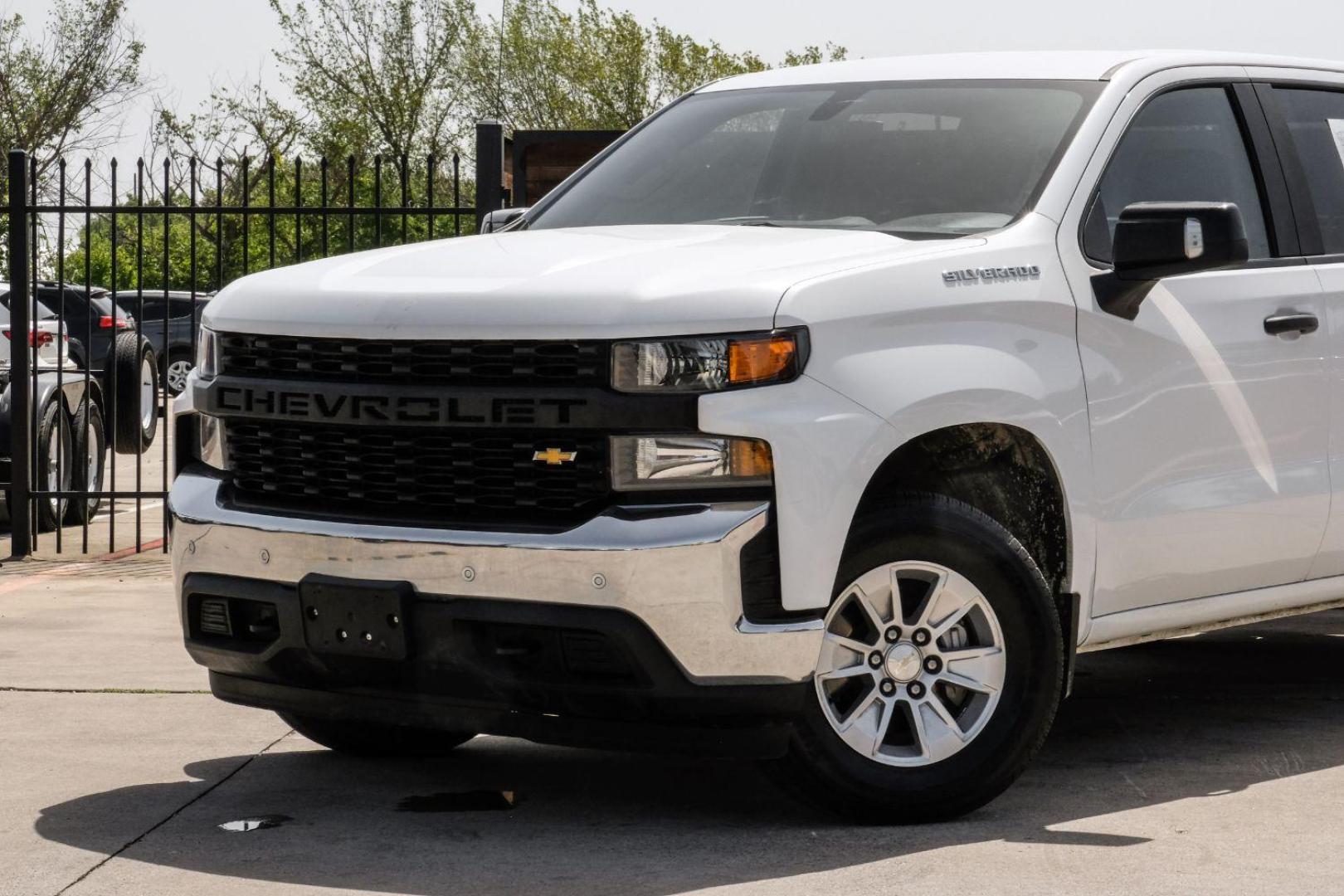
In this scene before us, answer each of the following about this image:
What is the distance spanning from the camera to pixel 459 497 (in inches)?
186

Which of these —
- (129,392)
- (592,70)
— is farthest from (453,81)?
(129,392)

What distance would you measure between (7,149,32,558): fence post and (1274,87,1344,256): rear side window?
6.75 m

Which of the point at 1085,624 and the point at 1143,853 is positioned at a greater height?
the point at 1085,624

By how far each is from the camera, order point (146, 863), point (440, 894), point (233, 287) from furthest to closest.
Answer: point (233, 287) → point (146, 863) → point (440, 894)

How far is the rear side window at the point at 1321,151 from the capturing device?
20.2 ft

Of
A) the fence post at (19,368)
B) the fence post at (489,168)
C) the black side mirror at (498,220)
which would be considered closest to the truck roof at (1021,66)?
the black side mirror at (498,220)

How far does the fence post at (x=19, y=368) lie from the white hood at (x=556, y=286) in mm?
5767

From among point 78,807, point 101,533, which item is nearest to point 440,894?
point 78,807

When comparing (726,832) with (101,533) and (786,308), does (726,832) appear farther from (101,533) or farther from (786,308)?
(101,533)

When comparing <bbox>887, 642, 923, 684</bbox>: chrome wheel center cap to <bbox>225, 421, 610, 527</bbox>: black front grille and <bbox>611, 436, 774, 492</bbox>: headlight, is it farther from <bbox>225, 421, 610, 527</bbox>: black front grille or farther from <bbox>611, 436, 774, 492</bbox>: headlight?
<bbox>225, 421, 610, 527</bbox>: black front grille

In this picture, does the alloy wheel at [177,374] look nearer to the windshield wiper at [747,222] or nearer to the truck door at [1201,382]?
the windshield wiper at [747,222]

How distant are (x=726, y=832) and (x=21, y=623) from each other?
4636 millimetres

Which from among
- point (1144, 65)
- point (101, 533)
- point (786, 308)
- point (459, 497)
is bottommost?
point (101, 533)

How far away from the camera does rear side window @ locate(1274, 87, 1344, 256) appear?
616cm
